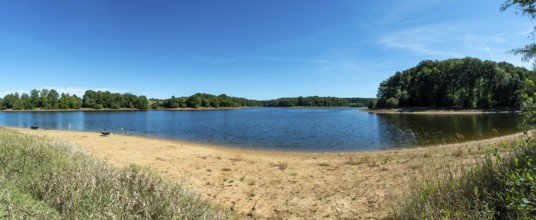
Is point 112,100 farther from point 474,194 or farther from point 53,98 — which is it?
point 474,194

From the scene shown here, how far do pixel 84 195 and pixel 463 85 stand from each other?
338 ft

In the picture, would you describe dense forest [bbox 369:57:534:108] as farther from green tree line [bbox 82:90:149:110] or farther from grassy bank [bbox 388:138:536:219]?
green tree line [bbox 82:90:149:110]

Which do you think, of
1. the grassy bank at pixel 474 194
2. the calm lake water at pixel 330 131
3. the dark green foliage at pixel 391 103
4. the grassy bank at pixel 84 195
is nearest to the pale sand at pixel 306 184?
the grassy bank at pixel 474 194

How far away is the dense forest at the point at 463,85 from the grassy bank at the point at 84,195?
275ft

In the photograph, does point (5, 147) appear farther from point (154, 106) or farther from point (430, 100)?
point (154, 106)

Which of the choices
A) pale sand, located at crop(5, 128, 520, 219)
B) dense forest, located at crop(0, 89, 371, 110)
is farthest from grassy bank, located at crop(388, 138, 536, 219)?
dense forest, located at crop(0, 89, 371, 110)

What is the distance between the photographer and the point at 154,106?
168m

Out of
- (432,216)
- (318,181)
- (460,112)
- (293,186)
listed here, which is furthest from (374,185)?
(460,112)

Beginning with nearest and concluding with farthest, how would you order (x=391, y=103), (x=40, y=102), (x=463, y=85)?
(x=463, y=85)
(x=391, y=103)
(x=40, y=102)

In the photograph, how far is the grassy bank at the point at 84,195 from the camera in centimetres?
320

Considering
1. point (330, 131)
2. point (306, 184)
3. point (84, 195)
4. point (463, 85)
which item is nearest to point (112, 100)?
point (330, 131)

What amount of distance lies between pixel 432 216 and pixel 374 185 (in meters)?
5.44

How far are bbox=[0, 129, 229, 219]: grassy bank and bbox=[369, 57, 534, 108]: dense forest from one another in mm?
83861

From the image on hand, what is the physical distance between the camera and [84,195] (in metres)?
3.78
